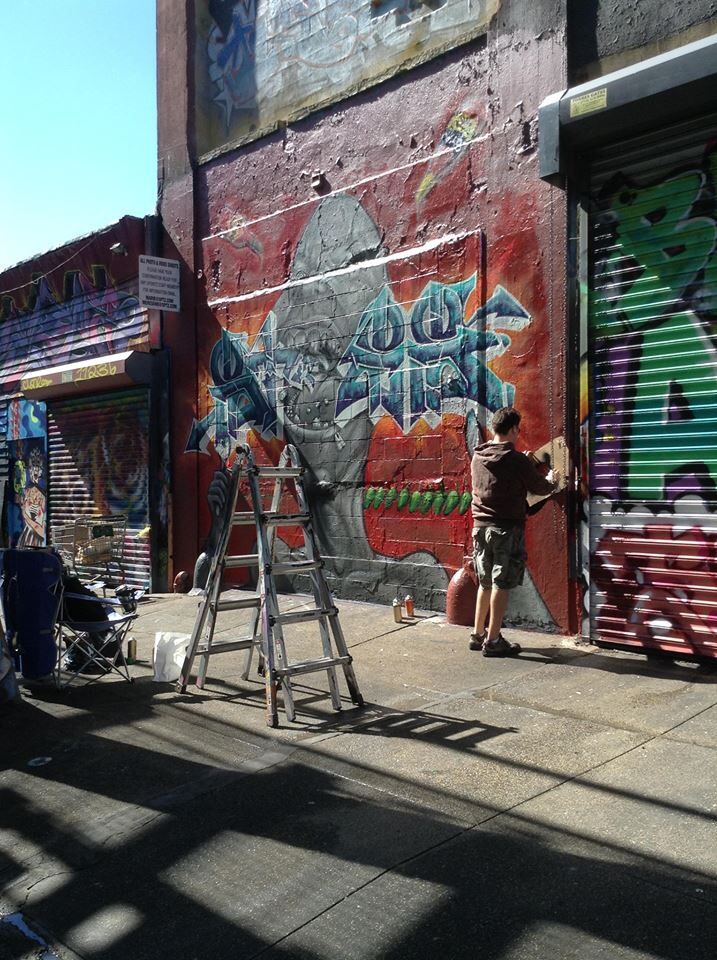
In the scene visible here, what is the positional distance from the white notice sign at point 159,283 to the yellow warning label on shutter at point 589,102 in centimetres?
577

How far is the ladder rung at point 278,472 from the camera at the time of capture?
18.6 feet

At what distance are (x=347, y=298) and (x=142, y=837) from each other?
20.0 feet

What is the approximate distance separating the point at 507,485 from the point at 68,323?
9556 millimetres

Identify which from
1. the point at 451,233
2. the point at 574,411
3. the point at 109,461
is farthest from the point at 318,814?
the point at 109,461

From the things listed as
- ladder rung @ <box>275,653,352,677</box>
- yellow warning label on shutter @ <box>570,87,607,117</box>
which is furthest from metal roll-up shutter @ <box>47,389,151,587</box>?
yellow warning label on shutter @ <box>570,87,607,117</box>

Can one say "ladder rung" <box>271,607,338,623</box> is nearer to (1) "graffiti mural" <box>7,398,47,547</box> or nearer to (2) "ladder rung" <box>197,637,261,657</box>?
(2) "ladder rung" <box>197,637,261,657</box>

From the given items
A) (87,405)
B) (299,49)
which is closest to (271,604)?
(299,49)

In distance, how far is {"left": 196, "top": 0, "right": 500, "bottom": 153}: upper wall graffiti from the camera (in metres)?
8.52

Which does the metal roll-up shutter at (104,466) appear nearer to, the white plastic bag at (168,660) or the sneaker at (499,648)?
the white plastic bag at (168,660)

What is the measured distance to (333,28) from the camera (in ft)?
31.3

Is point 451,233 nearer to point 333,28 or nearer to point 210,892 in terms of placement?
point 333,28

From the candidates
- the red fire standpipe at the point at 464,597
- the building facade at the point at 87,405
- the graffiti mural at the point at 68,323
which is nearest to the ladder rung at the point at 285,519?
the red fire standpipe at the point at 464,597

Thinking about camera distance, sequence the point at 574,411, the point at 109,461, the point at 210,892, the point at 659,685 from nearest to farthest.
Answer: the point at 210,892 → the point at 659,685 → the point at 574,411 → the point at 109,461

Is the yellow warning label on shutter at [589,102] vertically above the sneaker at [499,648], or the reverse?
the yellow warning label on shutter at [589,102]
